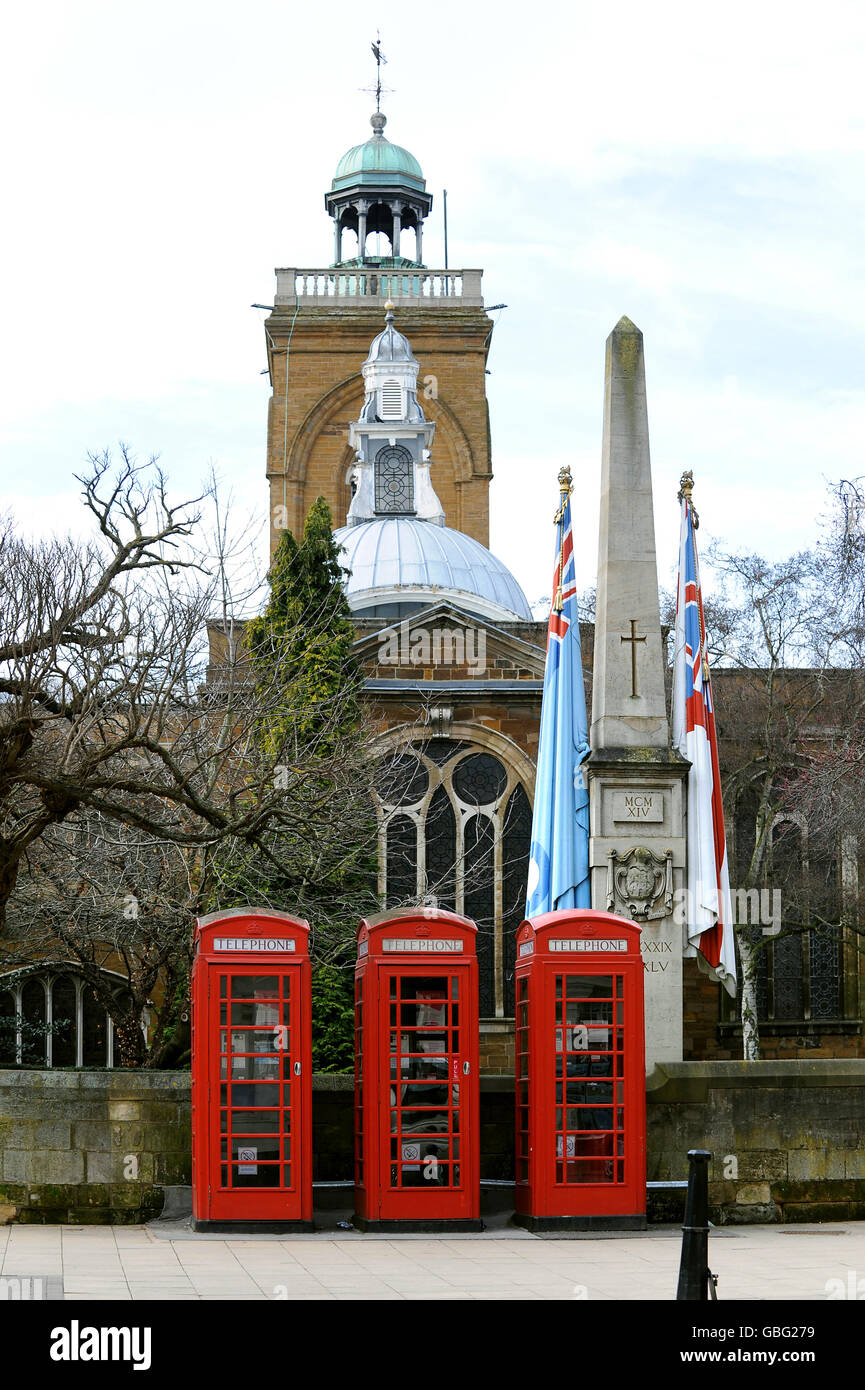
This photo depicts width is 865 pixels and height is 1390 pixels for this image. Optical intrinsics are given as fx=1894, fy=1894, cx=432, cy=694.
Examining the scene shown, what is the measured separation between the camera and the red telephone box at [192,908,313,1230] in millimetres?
14031

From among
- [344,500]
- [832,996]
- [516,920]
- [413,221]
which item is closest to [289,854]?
[516,920]

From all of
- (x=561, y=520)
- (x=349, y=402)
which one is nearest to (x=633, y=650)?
(x=561, y=520)

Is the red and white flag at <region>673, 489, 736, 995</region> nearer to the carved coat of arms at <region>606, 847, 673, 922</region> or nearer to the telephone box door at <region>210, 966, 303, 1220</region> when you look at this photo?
the carved coat of arms at <region>606, 847, 673, 922</region>

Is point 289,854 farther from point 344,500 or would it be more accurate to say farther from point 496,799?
point 344,500

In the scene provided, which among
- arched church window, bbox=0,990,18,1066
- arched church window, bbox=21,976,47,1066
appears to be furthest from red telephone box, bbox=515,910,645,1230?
arched church window, bbox=21,976,47,1066

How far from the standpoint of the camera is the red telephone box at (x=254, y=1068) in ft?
46.0

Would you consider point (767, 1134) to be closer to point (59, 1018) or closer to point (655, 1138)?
point (655, 1138)

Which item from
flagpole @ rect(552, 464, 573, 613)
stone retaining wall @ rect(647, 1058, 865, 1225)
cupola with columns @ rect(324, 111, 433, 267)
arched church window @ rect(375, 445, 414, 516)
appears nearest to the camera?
stone retaining wall @ rect(647, 1058, 865, 1225)

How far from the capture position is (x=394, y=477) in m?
50.5

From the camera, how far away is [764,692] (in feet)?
110

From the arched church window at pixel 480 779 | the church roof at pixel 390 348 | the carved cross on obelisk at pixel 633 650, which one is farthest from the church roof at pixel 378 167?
the carved cross on obelisk at pixel 633 650

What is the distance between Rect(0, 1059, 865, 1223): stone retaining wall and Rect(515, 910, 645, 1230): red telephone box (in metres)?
0.94

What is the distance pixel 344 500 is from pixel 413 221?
11.8 metres

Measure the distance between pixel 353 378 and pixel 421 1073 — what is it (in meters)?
44.5
